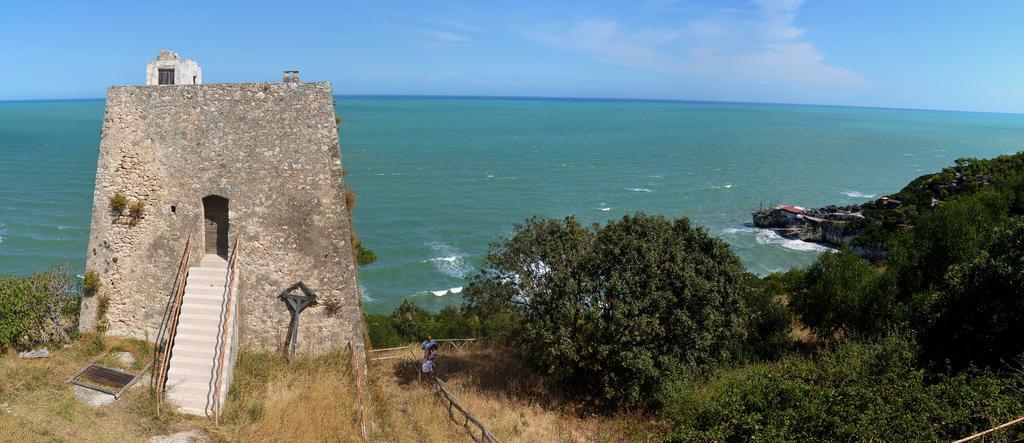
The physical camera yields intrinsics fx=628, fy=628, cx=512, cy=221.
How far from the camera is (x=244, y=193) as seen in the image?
1642 cm

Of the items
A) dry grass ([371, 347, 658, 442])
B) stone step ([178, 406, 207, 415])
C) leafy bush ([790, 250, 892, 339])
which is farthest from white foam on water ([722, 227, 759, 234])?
stone step ([178, 406, 207, 415])

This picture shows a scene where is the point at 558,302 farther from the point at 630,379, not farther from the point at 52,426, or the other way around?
the point at 52,426

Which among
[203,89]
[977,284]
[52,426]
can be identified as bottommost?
[52,426]

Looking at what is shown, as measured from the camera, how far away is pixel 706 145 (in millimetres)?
143500

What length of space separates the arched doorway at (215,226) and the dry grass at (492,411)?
559cm

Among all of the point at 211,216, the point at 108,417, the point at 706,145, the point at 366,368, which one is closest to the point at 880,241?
the point at 366,368

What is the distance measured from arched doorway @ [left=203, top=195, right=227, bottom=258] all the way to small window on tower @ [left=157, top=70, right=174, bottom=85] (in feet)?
11.6

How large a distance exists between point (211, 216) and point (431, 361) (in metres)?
7.29

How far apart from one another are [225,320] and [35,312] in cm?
539

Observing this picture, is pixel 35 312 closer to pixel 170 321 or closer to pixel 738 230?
pixel 170 321

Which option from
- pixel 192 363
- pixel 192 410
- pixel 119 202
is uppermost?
pixel 119 202

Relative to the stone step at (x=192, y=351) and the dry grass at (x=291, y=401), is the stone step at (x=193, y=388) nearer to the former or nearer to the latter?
the dry grass at (x=291, y=401)

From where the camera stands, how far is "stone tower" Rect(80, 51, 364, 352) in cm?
1633

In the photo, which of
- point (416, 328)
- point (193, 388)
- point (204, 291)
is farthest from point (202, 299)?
point (416, 328)
